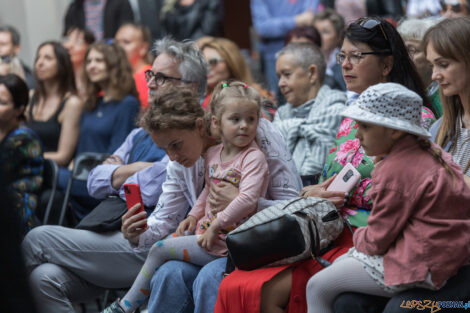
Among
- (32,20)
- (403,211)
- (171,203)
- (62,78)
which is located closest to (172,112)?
(171,203)

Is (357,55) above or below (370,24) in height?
below

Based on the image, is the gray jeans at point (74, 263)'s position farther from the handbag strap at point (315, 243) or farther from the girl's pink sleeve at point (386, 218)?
the girl's pink sleeve at point (386, 218)

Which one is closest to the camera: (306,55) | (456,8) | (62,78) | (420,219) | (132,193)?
(420,219)

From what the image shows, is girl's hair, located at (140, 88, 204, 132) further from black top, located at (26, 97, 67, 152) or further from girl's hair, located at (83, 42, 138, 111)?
black top, located at (26, 97, 67, 152)

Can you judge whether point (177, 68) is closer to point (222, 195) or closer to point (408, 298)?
point (222, 195)

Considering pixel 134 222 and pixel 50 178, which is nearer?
pixel 134 222

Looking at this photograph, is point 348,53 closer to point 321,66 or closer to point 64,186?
point 321,66

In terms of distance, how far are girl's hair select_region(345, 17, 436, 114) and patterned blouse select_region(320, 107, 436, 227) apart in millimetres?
177

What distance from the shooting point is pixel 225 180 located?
3.27 m

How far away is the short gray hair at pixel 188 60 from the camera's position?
413cm

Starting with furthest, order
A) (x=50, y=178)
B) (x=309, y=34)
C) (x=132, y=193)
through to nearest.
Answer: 1. (x=309, y=34)
2. (x=50, y=178)
3. (x=132, y=193)

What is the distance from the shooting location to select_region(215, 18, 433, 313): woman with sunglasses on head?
9.39ft

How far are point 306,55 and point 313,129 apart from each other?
1.93 feet

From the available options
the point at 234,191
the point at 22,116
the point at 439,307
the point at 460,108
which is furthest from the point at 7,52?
the point at 439,307
